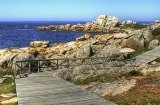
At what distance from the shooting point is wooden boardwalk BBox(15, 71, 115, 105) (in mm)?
16562

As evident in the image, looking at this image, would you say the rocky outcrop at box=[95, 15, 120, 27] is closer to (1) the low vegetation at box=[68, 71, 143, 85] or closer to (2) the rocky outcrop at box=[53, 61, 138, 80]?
(2) the rocky outcrop at box=[53, 61, 138, 80]

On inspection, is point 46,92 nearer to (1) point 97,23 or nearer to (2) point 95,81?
(2) point 95,81

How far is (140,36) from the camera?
4566 centimetres

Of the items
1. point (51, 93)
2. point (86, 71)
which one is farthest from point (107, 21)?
point (51, 93)

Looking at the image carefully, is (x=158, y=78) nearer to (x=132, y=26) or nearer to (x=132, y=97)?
(x=132, y=97)

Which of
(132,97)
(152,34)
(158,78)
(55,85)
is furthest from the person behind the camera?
(152,34)

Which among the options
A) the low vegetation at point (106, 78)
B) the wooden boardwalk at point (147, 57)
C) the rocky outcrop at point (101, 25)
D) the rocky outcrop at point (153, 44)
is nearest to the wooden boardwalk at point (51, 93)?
the low vegetation at point (106, 78)

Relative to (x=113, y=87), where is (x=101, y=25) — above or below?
below

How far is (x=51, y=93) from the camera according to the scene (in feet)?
61.3

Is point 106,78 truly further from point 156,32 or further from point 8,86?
point 156,32

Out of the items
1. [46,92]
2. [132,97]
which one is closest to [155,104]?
[132,97]

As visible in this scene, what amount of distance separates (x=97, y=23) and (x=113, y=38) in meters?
110

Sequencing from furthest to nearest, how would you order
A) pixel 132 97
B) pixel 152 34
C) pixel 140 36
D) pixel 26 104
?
pixel 152 34
pixel 140 36
pixel 132 97
pixel 26 104

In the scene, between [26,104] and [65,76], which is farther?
[65,76]
